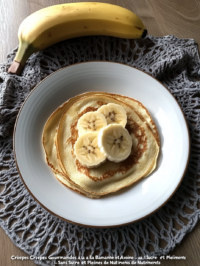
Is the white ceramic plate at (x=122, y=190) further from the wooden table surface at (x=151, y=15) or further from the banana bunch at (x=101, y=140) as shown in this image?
the wooden table surface at (x=151, y=15)

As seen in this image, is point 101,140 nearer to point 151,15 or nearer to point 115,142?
point 115,142

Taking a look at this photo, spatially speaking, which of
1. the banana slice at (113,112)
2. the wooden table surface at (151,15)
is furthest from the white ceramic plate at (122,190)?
the wooden table surface at (151,15)

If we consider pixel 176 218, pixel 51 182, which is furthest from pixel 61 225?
→ pixel 176 218

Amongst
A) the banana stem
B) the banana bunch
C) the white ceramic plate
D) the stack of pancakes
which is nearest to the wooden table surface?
the banana stem

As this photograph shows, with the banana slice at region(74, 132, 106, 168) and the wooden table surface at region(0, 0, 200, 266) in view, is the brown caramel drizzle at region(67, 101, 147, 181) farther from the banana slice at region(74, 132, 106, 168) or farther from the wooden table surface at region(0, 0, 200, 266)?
the wooden table surface at region(0, 0, 200, 266)

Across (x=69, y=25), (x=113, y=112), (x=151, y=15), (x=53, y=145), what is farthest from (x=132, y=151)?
(x=151, y=15)
